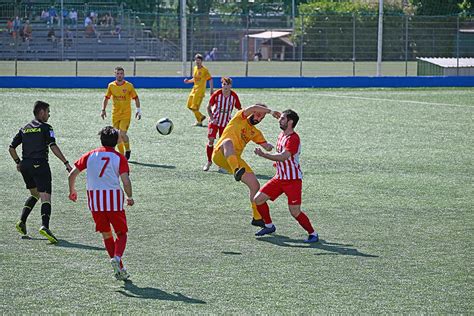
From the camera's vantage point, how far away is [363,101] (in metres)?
31.2

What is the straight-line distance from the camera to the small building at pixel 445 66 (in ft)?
129

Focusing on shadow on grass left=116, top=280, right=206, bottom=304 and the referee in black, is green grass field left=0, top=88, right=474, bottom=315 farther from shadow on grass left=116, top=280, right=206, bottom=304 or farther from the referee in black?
the referee in black

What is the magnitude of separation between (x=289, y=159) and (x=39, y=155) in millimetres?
3130

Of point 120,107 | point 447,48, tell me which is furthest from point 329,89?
point 120,107

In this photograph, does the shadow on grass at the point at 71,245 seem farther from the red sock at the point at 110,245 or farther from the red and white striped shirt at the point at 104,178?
the red and white striped shirt at the point at 104,178

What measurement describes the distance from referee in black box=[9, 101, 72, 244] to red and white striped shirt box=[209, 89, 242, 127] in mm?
6827

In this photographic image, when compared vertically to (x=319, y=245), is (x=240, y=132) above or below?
above

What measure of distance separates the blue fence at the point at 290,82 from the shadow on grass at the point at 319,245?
1007 inches

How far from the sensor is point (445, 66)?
38.9 meters

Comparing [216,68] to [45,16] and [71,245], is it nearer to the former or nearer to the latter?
[45,16]

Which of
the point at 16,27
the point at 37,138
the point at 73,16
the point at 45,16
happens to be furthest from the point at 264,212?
the point at 45,16

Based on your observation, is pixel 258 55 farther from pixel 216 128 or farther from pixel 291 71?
pixel 216 128

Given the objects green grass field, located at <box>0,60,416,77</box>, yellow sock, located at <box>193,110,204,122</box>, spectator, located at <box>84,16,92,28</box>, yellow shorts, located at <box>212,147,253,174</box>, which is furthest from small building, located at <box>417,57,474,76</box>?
yellow shorts, located at <box>212,147,253,174</box>

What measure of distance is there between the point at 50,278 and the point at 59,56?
34.7 meters
